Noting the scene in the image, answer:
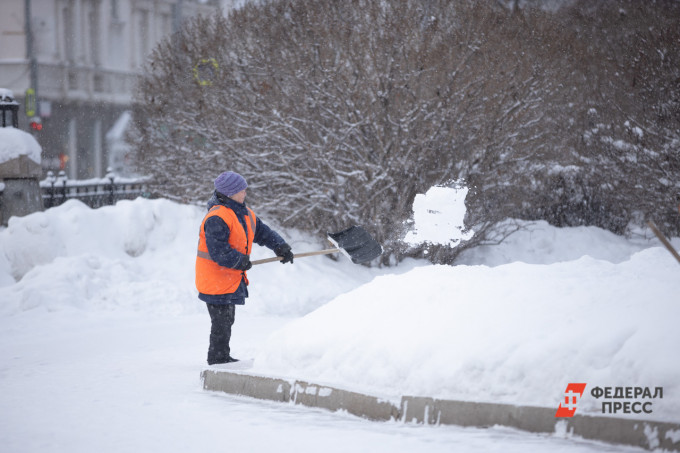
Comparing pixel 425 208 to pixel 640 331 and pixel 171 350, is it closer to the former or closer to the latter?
pixel 171 350

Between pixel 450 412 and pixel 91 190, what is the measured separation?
1395 centimetres

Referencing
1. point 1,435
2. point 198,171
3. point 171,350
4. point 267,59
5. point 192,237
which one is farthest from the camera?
point 198,171

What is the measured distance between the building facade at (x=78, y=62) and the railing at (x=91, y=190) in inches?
631

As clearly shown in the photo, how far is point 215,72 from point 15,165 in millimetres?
3738

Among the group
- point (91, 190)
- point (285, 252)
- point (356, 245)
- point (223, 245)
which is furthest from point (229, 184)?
point (91, 190)

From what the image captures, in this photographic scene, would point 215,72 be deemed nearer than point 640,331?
No

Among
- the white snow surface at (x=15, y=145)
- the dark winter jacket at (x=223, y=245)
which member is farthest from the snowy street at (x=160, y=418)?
the white snow surface at (x=15, y=145)

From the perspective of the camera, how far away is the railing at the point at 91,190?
16.4m

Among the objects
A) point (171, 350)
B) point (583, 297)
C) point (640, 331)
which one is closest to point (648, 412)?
point (640, 331)

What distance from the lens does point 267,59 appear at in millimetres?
14617

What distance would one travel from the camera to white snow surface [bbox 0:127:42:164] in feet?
47.6

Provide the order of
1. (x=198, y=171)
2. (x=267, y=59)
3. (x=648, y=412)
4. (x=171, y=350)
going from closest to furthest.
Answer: (x=648, y=412), (x=171, y=350), (x=267, y=59), (x=198, y=171)

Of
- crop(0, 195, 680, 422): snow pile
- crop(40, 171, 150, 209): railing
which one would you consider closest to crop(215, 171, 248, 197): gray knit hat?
crop(0, 195, 680, 422): snow pile

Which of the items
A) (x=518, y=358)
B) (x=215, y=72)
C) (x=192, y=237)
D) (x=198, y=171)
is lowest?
(x=518, y=358)
